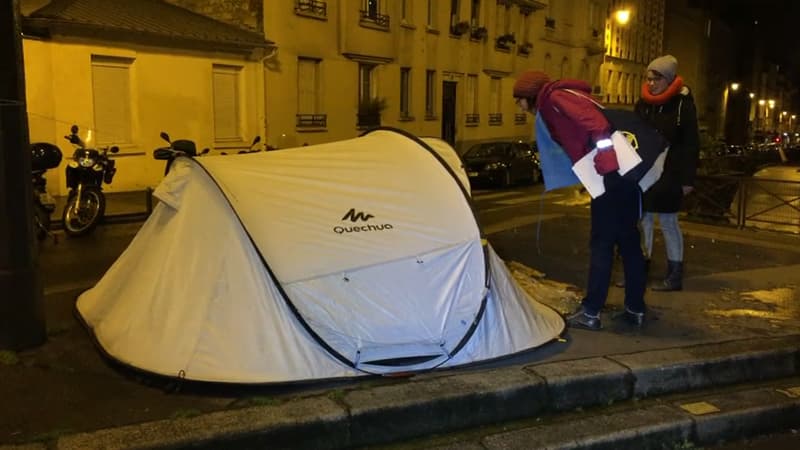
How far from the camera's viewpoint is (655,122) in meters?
6.55

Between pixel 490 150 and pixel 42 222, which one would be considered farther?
pixel 490 150

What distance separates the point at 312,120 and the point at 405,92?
17.5ft

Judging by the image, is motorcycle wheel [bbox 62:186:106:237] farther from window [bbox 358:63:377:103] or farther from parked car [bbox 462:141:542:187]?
window [bbox 358:63:377:103]

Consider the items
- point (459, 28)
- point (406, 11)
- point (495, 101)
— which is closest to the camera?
point (406, 11)

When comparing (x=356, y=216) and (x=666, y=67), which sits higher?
(x=666, y=67)

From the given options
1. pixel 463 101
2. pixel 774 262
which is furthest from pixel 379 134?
pixel 463 101

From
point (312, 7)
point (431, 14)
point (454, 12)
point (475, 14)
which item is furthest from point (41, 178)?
point (475, 14)

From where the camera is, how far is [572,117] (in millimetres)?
5117

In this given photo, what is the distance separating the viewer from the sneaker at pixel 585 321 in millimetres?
5512

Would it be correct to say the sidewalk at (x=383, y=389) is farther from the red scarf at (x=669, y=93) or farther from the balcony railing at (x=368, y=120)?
the balcony railing at (x=368, y=120)

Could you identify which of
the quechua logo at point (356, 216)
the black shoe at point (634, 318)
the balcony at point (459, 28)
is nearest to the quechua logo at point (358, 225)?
the quechua logo at point (356, 216)

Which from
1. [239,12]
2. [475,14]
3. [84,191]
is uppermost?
[475,14]

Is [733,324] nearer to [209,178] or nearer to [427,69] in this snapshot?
[209,178]

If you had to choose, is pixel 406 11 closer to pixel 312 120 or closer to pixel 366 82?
pixel 366 82
